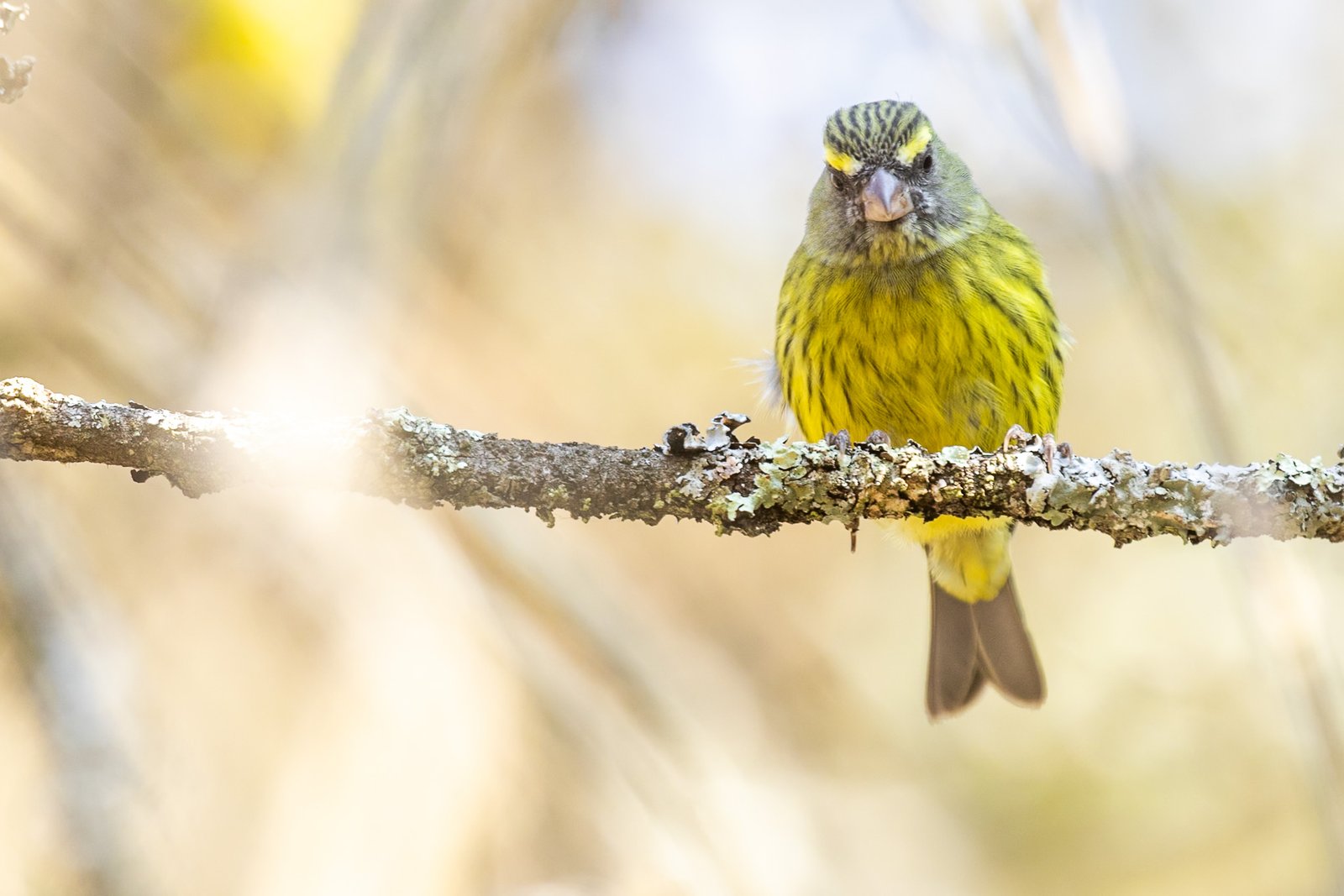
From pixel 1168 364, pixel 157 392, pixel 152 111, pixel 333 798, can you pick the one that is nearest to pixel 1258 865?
pixel 1168 364

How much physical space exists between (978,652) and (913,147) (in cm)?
175

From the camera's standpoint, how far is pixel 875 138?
Result: 364 centimetres

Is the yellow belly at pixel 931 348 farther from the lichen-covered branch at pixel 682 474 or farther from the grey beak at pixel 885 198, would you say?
the lichen-covered branch at pixel 682 474

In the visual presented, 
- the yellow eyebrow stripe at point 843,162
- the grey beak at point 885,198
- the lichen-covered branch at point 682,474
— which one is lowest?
the lichen-covered branch at point 682,474

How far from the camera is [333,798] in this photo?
3346mm

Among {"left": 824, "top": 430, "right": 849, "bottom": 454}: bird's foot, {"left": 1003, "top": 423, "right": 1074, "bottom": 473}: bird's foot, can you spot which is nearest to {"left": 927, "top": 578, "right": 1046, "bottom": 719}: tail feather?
{"left": 1003, "top": 423, "right": 1074, "bottom": 473}: bird's foot

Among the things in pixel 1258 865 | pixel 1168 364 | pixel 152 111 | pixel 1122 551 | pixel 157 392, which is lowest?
pixel 1258 865

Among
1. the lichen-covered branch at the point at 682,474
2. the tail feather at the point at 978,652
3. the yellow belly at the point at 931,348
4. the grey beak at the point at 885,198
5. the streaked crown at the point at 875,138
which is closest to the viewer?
the lichen-covered branch at the point at 682,474

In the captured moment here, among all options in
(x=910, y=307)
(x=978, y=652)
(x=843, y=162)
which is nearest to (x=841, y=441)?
(x=910, y=307)

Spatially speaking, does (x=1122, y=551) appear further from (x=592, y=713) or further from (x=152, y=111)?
(x=152, y=111)

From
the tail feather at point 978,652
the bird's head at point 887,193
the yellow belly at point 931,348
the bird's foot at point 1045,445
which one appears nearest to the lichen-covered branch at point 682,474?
the bird's foot at point 1045,445

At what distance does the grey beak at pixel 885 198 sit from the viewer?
3506 mm

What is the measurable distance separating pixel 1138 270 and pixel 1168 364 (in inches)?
9.9

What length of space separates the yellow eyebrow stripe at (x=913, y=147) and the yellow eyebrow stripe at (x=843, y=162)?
0.42 feet
